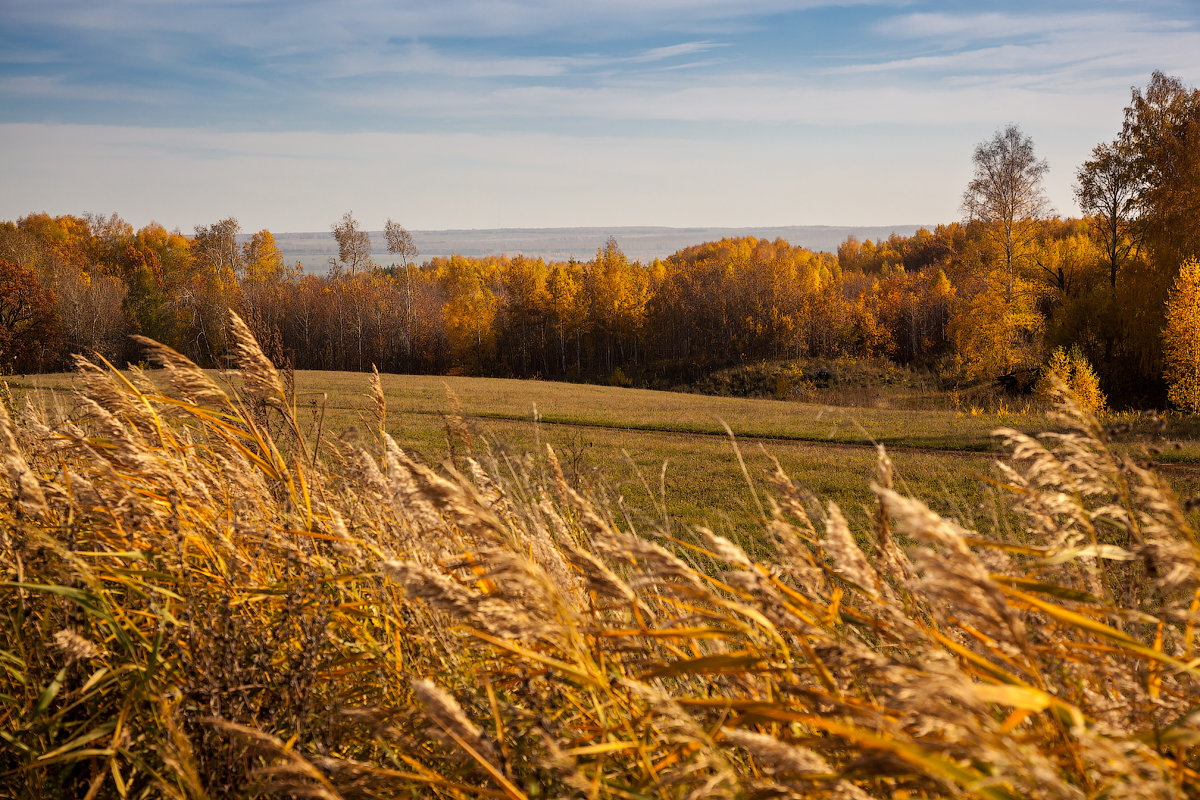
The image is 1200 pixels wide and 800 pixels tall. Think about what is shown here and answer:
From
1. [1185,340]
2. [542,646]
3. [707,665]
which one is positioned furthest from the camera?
[1185,340]

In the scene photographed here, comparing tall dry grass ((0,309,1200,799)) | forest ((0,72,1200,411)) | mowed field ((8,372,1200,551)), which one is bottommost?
mowed field ((8,372,1200,551))

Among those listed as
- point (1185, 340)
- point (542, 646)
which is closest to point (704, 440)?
point (542, 646)

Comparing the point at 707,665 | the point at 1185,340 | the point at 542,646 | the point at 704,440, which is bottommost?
the point at 704,440

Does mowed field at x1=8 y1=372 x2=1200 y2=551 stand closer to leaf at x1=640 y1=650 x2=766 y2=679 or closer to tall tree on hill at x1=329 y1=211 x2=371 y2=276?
leaf at x1=640 y1=650 x2=766 y2=679

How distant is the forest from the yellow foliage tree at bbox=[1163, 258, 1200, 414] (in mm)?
65

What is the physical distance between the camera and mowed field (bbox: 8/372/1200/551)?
33.5ft

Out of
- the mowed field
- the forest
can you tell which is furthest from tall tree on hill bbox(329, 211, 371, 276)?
the mowed field

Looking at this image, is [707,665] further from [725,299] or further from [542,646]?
[725,299]

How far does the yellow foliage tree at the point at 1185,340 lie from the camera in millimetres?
23141

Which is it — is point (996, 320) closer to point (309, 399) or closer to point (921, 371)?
point (921, 371)

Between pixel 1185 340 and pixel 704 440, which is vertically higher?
pixel 1185 340

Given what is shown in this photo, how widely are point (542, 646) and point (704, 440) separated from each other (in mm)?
16960

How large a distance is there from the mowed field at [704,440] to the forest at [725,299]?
8.39m

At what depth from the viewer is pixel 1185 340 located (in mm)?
23750
